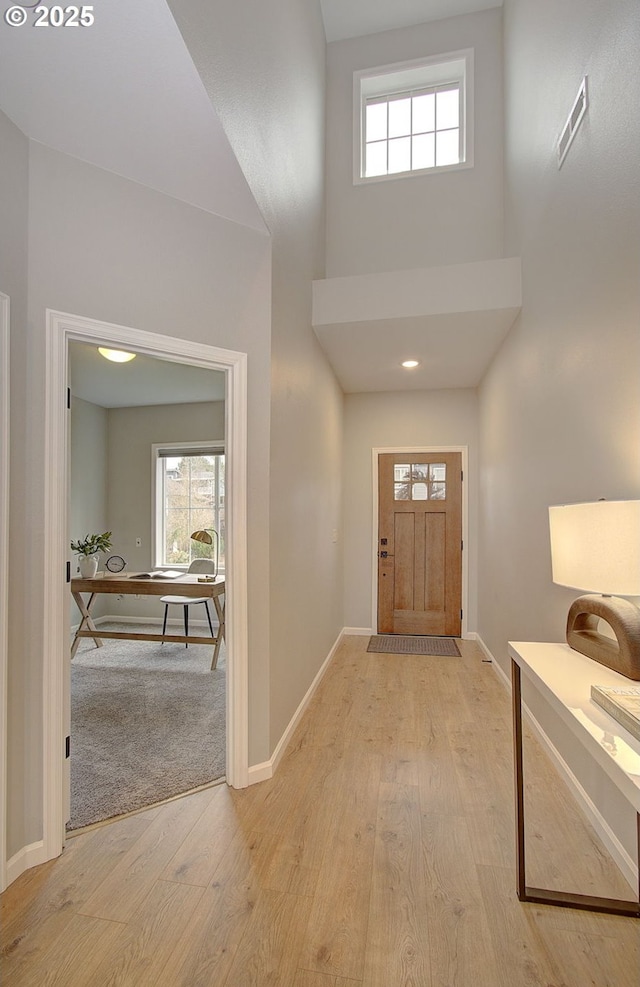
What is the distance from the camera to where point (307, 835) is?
1.90 metres

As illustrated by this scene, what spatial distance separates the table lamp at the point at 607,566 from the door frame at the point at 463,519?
323cm

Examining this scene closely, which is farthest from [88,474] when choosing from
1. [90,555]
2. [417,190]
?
[417,190]

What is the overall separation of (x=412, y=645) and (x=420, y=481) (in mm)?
1658

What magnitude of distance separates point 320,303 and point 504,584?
2457 millimetres

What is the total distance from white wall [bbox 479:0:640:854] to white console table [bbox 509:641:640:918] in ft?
1.10

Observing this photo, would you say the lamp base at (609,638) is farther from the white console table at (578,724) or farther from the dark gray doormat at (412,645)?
the dark gray doormat at (412,645)

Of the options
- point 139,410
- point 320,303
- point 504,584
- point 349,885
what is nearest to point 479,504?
point 504,584

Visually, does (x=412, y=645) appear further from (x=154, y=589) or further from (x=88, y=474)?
(x=88, y=474)

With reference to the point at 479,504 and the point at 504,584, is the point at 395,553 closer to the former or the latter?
the point at 479,504

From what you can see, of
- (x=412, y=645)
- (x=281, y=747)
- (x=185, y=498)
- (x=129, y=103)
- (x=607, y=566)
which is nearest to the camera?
(x=607, y=566)

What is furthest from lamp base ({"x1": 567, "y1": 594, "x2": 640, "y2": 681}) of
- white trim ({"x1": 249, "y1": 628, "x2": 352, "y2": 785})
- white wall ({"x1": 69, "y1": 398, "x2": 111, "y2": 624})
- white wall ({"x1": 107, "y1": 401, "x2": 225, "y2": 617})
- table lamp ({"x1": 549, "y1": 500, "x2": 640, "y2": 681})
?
white wall ({"x1": 69, "y1": 398, "x2": 111, "y2": 624})

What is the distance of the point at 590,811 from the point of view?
1.93 metres

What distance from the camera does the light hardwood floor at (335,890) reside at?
4.38 feet

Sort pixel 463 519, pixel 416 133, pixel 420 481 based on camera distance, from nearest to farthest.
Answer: pixel 416 133 → pixel 463 519 → pixel 420 481
